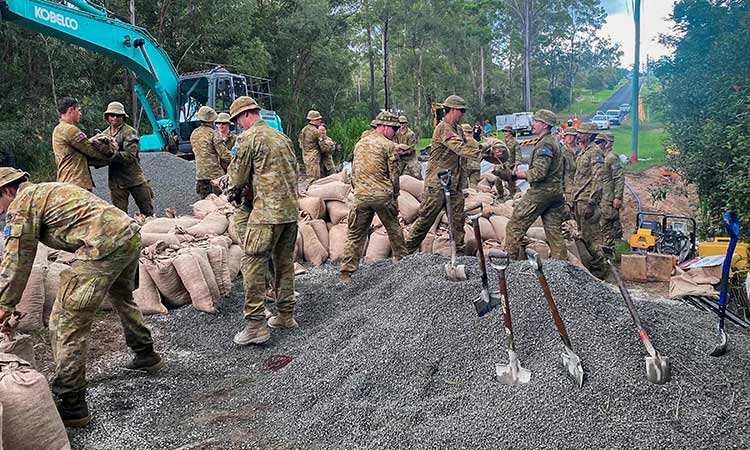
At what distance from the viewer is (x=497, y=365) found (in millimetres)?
3332

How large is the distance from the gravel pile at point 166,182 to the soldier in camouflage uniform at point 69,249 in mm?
5767

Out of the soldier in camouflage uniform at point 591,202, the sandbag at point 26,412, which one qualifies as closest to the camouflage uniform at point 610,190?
the soldier in camouflage uniform at point 591,202

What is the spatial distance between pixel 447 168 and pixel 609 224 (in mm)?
2441

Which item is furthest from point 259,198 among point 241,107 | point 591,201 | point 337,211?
point 591,201

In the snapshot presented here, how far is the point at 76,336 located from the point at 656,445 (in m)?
2.97

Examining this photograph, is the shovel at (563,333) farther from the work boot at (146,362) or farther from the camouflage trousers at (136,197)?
the camouflage trousers at (136,197)

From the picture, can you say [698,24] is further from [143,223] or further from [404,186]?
[143,223]

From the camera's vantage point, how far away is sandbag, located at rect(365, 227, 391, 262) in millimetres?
6902

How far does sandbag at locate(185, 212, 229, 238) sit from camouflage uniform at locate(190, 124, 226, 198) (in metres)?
1.21

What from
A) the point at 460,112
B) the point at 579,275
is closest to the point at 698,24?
Answer: the point at 460,112

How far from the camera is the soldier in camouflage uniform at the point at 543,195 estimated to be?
5.99 meters

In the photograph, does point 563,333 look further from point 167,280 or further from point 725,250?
point 725,250

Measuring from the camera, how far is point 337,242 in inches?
285

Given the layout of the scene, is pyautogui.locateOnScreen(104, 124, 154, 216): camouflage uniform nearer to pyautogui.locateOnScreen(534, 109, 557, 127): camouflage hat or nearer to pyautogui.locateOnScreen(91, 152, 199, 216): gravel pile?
pyautogui.locateOnScreen(91, 152, 199, 216): gravel pile
